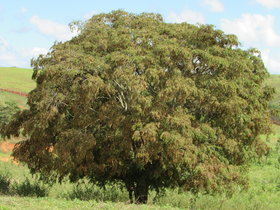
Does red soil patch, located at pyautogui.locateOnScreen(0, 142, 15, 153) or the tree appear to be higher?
the tree

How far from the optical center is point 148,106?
592 inches

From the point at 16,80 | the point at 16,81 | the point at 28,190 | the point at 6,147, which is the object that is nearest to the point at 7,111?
the point at 6,147

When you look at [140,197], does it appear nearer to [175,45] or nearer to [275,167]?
[175,45]

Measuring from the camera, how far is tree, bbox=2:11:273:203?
49.8 ft

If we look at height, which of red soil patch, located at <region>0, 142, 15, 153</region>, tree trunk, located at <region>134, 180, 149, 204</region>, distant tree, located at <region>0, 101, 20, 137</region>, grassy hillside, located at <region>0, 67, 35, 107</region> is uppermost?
grassy hillside, located at <region>0, 67, 35, 107</region>

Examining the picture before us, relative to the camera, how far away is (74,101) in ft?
54.0

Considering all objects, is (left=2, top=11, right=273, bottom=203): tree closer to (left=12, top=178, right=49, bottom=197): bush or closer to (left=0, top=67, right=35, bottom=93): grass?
(left=12, top=178, right=49, bottom=197): bush

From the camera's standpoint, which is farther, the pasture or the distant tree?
the distant tree

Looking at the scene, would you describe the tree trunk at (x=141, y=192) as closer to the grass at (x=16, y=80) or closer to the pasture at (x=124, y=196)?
the pasture at (x=124, y=196)

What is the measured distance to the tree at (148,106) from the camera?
15.2m

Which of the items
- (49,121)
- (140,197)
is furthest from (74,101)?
(140,197)

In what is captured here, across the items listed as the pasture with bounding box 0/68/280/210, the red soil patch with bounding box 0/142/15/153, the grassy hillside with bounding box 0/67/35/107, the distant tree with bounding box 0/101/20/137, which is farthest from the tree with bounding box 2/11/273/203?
the grassy hillside with bounding box 0/67/35/107

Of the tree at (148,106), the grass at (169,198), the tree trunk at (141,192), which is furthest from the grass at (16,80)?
the tree at (148,106)

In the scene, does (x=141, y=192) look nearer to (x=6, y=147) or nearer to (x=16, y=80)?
(x=6, y=147)
